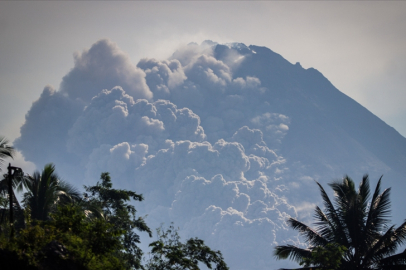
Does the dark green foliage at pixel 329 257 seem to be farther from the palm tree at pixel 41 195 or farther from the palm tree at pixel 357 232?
the palm tree at pixel 41 195

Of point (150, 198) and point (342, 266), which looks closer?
point (342, 266)

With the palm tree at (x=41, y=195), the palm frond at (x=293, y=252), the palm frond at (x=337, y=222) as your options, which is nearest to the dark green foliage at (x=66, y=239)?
the palm tree at (x=41, y=195)

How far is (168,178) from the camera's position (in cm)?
16550

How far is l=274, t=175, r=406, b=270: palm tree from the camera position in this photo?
18.1 metres

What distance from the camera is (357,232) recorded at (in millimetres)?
18938

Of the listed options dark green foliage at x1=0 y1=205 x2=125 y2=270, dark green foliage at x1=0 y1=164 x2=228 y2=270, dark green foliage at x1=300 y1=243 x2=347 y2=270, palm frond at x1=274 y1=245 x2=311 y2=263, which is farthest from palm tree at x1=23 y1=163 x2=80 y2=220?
dark green foliage at x1=300 y1=243 x2=347 y2=270

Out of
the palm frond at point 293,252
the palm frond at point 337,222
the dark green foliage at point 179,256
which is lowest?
the dark green foliage at point 179,256

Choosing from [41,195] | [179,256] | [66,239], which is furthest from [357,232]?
[41,195]

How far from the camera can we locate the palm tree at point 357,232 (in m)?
18.1

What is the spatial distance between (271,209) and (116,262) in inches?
6528

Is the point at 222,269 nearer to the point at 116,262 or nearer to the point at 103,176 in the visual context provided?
the point at 116,262

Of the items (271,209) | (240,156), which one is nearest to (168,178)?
(240,156)

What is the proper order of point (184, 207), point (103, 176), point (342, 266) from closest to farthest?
point (342, 266), point (103, 176), point (184, 207)

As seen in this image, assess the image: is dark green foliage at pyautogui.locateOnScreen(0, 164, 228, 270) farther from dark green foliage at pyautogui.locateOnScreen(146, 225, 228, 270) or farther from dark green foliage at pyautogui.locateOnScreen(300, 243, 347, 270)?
A: dark green foliage at pyautogui.locateOnScreen(300, 243, 347, 270)
